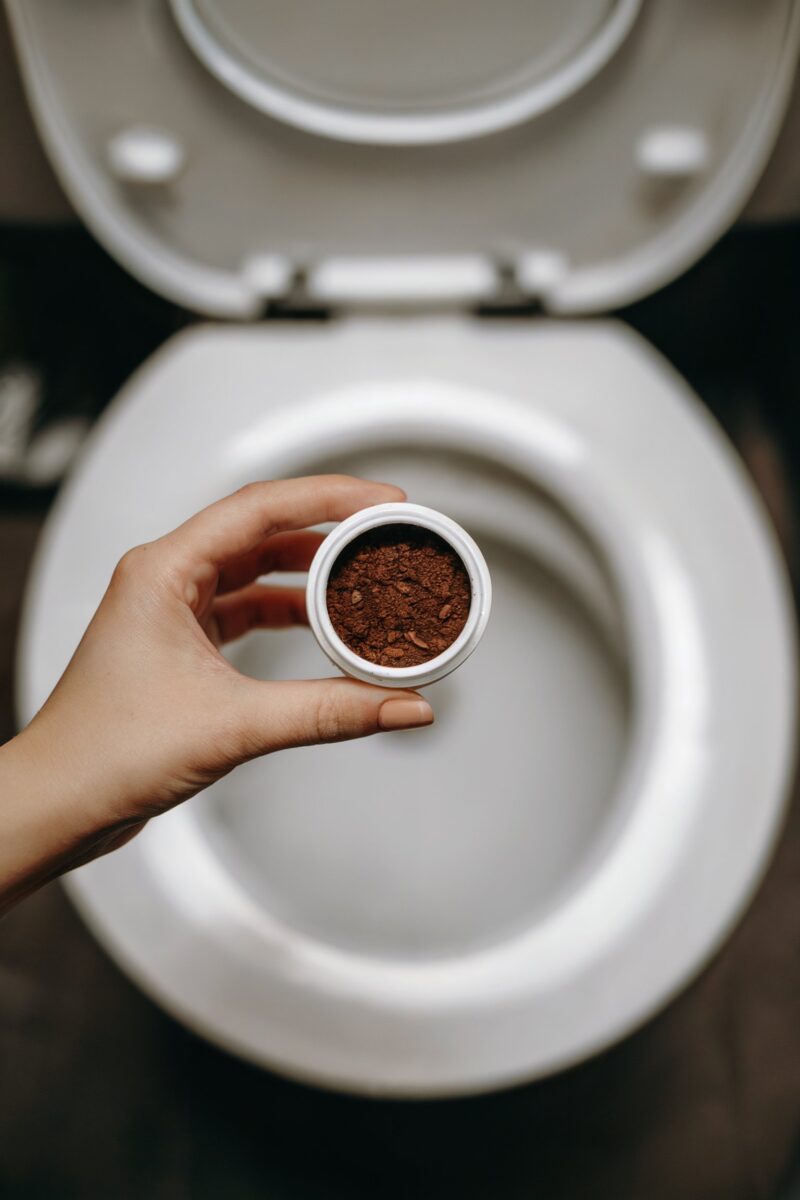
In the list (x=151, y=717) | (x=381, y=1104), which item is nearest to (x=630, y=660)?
(x=151, y=717)

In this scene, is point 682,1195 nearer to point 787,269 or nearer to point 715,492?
point 715,492

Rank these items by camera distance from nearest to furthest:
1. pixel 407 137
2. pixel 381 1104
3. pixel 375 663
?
pixel 375 663, pixel 407 137, pixel 381 1104

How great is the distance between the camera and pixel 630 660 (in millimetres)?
529

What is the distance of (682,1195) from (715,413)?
0.78 m

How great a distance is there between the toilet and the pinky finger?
2.9 inches

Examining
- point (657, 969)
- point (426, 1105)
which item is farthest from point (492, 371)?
point (426, 1105)

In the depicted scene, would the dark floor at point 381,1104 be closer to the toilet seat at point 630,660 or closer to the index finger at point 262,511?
the toilet seat at point 630,660

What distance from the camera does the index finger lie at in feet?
1.26

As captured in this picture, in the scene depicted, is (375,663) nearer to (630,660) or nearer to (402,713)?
(402,713)

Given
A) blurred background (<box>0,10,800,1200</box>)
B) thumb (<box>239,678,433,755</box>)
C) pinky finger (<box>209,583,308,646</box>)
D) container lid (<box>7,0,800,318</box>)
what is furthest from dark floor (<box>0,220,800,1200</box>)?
thumb (<box>239,678,433,755</box>)

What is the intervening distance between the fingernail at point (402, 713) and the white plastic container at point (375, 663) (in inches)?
0.9

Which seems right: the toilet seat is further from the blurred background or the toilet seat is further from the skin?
the blurred background

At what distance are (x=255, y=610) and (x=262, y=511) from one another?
13 cm

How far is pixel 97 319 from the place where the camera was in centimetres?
84
